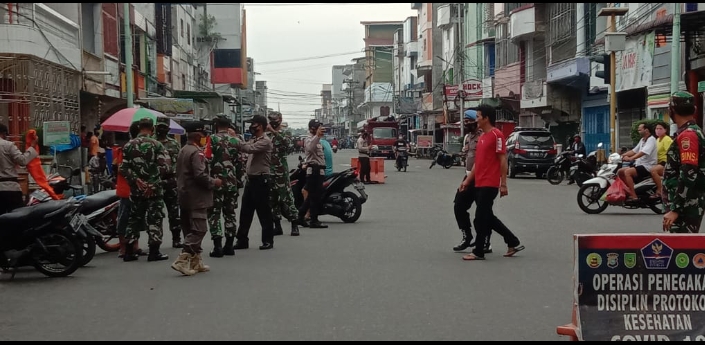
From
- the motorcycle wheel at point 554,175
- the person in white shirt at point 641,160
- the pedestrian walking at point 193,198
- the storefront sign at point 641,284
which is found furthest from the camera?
the motorcycle wheel at point 554,175

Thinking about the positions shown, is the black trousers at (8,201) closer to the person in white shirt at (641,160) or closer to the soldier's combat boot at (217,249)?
the soldier's combat boot at (217,249)

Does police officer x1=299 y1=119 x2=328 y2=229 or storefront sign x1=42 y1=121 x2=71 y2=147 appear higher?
storefront sign x1=42 y1=121 x2=71 y2=147

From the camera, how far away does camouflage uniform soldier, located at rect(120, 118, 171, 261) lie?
10008mm

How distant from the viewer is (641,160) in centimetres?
1514

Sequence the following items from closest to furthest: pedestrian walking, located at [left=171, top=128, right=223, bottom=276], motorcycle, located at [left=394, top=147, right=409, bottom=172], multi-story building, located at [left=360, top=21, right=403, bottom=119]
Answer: pedestrian walking, located at [left=171, top=128, right=223, bottom=276]
motorcycle, located at [left=394, top=147, right=409, bottom=172]
multi-story building, located at [left=360, top=21, right=403, bottom=119]

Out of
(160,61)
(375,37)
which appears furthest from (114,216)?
(375,37)

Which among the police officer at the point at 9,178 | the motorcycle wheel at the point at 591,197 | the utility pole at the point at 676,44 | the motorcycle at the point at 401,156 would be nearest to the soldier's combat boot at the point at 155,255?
the police officer at the point at 9,178

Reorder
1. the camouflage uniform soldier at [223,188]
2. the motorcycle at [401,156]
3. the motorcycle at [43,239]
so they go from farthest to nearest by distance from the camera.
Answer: the motorcycle at [401,156] < the camouflage uniform soldier at [223,188] < the motorcycle at [43,239]

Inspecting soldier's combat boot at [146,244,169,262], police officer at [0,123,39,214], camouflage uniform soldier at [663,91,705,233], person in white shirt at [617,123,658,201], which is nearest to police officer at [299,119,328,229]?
soldier's combat boot at [146,244,169,262]

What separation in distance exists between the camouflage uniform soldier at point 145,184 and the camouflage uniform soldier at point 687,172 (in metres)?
5.88

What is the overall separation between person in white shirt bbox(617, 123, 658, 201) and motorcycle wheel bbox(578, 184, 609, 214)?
0.90 metres

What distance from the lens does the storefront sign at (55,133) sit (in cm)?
1697

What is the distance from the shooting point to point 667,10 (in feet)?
78.5

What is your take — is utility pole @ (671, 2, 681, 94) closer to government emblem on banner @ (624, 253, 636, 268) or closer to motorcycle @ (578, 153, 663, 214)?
motorcycle @ (578, 153, 663, 214)
